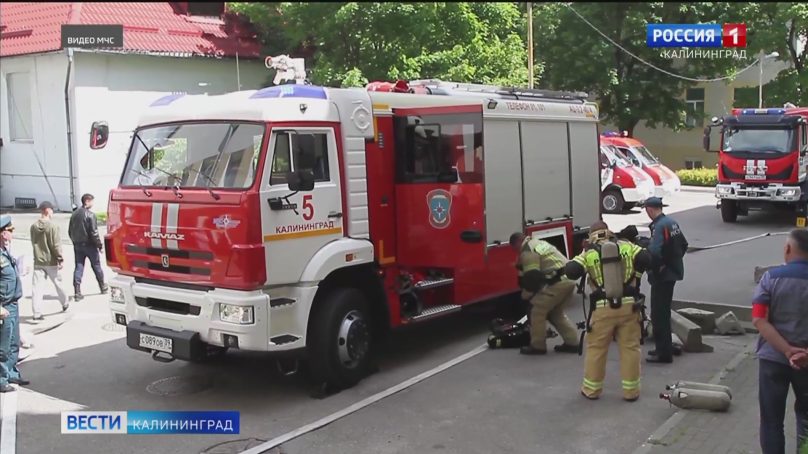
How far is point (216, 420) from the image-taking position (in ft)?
21.6

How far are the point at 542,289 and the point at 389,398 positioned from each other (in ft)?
7.12

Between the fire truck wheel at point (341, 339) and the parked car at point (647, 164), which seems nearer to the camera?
the fire truck wheel at point (341, 339)

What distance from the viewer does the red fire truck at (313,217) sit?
6582 mm

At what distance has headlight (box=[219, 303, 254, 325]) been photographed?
643 centimetres

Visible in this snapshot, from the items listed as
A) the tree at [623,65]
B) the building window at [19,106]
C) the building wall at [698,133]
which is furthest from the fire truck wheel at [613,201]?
the building window at [19,106]

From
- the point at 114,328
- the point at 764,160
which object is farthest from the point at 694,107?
the point at 114,328

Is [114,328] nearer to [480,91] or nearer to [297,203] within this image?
[297,203]

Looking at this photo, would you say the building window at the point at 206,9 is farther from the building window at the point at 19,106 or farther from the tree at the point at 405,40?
the building window at the point at 19,106

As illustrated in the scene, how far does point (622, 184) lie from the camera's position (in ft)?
72.3

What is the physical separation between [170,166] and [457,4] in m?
15.4

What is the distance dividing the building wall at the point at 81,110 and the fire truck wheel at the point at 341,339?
15318 mm

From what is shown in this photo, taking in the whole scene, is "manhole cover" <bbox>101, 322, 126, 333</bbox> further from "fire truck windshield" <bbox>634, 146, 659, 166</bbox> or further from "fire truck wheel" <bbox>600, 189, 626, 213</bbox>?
"fire truck windshield" <bbox>634, 146, 659, 166</bbox>

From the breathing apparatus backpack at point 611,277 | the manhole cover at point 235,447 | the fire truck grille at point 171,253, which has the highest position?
the fire truck grille at point 171,253

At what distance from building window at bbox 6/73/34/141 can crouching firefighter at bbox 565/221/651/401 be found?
21.3m
